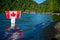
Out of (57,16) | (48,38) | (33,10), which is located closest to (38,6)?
(33,10)

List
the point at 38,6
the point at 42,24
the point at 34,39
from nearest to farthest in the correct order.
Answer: the point at 34,39 < the point at 42,24 < the point at 38,6

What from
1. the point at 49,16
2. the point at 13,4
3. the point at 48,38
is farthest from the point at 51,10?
the point at 48,38

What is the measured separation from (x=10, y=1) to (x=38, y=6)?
1.60 m

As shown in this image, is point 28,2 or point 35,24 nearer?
point 35,24

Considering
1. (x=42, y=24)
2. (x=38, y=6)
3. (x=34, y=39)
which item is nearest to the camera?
(x=34, y=39)

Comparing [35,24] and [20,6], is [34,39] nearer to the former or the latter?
[35,24]

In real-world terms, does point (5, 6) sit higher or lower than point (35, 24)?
higher

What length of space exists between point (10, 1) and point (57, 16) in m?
2.68

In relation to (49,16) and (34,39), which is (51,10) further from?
(34,39)

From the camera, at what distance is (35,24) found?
949cm

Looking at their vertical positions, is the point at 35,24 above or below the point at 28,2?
below

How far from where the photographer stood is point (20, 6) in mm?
10422

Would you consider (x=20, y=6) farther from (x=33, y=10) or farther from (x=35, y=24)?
(x=35, y=24)

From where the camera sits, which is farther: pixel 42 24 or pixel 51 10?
pixel 51 10
